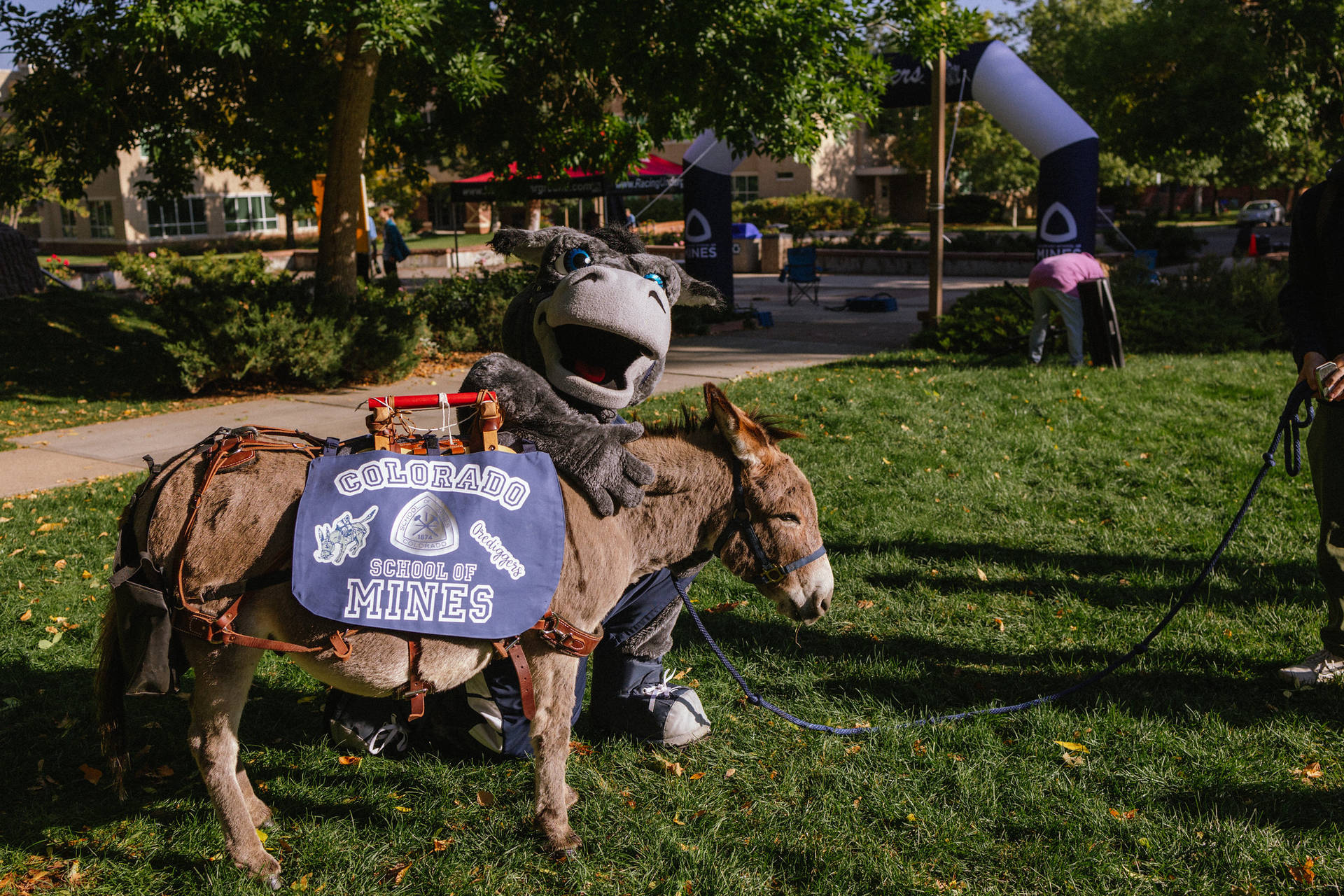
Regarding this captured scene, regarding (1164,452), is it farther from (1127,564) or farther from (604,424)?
(604,424)

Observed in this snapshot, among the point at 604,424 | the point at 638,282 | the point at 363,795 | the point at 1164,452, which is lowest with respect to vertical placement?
the point at 363,795

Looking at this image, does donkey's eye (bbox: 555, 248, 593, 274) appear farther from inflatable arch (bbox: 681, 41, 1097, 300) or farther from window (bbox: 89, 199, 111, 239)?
window (bbox: 89, 199, 111, 239)

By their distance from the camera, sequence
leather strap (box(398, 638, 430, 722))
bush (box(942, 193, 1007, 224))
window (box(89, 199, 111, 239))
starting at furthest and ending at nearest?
bush (box(942, 193, 1007, 224))
window (box(89, 199, 111, 239))
leather strap (box(398, 638, 430, 722))

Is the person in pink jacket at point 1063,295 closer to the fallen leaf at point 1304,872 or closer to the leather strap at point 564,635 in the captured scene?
the fallen leaf at point 1304,872

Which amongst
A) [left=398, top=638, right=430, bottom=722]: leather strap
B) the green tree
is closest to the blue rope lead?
[left=398, top=638, right=430, bottom=722]: leather strap

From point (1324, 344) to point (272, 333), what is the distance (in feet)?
30.9

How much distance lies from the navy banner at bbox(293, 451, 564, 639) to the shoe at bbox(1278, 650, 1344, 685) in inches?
132

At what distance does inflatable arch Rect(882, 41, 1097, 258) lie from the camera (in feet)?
46.7

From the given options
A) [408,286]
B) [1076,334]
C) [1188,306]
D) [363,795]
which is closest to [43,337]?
[408,286]

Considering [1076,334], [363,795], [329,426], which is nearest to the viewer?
[363,795]

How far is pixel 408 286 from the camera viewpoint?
22969mm

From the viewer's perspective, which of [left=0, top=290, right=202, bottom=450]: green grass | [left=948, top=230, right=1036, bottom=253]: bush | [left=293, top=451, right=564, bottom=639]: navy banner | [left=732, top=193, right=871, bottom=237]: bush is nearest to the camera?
[left=293, top=451, right=564, bottom=639]: navy banner

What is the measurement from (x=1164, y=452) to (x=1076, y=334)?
3.47 m

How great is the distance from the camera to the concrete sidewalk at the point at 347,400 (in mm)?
7793
